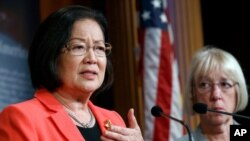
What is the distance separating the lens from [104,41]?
7.50ft

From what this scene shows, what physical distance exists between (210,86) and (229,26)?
2523 millimetres

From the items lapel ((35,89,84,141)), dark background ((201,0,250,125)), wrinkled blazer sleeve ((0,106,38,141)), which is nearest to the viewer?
wrinkled blazer sleeve ((0,106,38,141))

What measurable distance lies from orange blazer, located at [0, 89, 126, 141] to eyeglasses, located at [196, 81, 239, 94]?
117 cm

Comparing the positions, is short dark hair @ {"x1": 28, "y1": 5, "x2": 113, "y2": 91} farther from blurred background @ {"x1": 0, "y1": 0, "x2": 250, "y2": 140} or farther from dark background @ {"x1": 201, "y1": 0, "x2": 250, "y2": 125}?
dark background @ {"x1": 201, "y1": 0, "x2": 250, "y2": 125}

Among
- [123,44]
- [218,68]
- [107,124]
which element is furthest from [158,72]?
[107,124]

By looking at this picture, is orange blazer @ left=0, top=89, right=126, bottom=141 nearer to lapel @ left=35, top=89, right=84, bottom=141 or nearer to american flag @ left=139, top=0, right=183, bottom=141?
lapel @ left=35, top=89, right=84, bottom=141

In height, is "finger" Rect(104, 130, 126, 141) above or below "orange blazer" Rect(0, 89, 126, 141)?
below

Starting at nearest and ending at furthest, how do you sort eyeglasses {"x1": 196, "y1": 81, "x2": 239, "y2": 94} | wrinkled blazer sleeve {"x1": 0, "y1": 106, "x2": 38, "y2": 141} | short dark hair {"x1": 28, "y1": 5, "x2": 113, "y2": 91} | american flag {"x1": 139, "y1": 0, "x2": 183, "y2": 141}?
1. wrinkled blazer sleeve {"x1": 0, "y1": 106, "x2": 38, "y2": 141}
2. short dark hair {"x1": 28, "y1": 5, "x2": 113, "y2": 91}
3. eyeglasses {"x1": 196, "y1": 81, "x2": 239, "y2": 94}
4. american flag {"x1": 139, "y1": 0, "x2": 183, "y2": 141}

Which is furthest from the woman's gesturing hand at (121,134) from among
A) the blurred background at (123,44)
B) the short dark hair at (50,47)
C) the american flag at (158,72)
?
the american flag at (158,72)

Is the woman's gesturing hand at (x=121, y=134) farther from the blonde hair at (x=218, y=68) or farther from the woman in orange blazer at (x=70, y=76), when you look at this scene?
the blonde hair at (x=218, y=68)

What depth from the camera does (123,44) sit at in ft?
14.1

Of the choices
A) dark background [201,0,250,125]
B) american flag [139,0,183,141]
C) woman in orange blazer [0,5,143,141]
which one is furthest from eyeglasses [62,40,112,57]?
dark background [201,0,250,125]

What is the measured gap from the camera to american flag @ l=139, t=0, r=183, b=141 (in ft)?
13.2

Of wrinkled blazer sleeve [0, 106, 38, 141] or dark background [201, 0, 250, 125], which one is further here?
dark background [201, 0, 250, 125]
